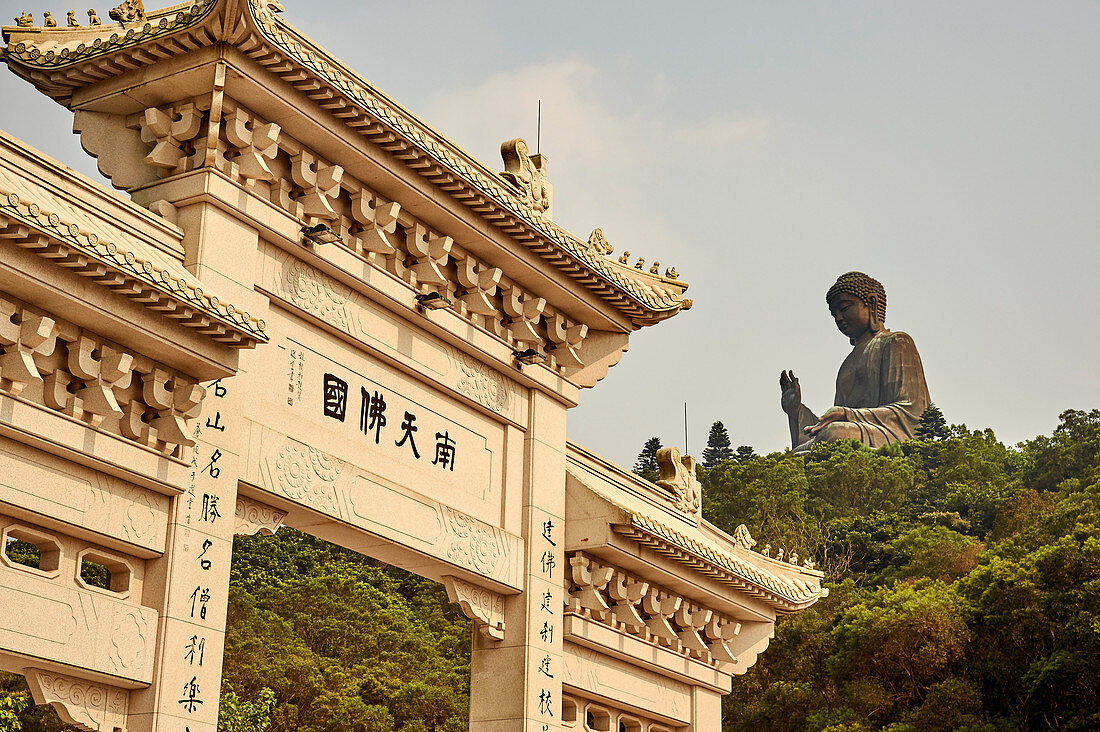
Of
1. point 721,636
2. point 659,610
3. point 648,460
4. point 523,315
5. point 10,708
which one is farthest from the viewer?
point 648,460

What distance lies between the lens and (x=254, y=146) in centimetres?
825

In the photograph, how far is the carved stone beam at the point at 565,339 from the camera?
10883 millimetres

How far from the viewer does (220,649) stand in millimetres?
7324

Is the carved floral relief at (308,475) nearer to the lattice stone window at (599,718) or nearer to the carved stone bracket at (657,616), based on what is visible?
the carved stone bracket at (657,616)

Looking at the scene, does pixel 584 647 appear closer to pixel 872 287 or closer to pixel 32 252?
pixel 32 252

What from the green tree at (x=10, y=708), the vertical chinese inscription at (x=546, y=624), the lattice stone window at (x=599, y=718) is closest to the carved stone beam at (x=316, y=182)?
the vertical chinese inscription at (x=546, y=624)

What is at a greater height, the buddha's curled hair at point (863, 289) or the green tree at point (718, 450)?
the buddha's curled hair at point (863, 289)

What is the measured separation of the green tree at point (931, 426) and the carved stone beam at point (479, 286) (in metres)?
52.1

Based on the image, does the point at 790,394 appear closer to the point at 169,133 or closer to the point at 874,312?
the point at 874,312

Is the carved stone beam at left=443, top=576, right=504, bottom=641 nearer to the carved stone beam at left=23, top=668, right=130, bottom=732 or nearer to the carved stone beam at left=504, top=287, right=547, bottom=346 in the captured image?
the carved stone beam at left=504, top=287, right=547, bottom=346

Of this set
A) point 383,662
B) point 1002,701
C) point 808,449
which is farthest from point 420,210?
point 808,449

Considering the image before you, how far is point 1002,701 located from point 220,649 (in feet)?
63.7

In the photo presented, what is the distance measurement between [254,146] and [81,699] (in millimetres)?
3440

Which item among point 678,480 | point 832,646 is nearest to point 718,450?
point 832,646
